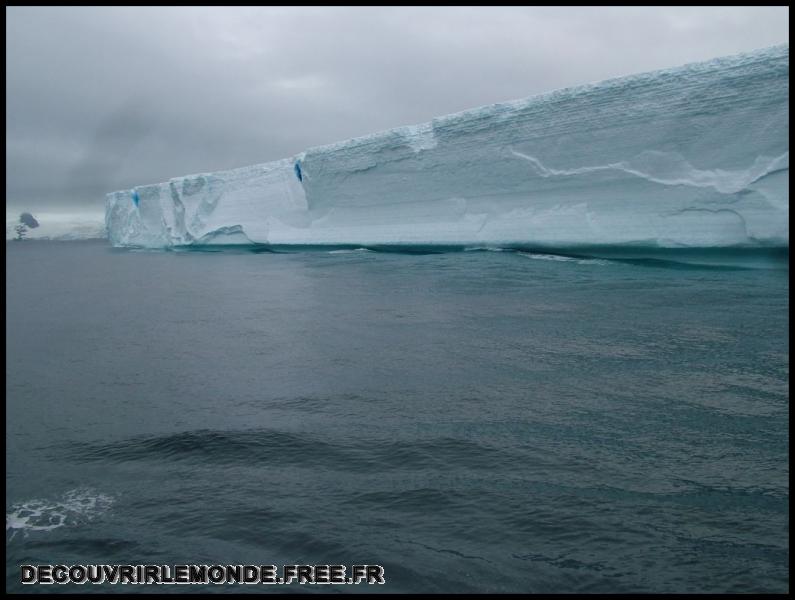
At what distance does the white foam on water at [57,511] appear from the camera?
204cm

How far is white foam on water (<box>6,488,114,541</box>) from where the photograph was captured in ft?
6.71

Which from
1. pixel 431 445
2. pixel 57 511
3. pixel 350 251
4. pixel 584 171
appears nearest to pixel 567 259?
pixel 584 171

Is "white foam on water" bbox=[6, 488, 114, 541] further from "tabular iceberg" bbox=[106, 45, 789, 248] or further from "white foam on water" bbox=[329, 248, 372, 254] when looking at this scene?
"white foam on water" bbox=[329, 248, 372, 254]

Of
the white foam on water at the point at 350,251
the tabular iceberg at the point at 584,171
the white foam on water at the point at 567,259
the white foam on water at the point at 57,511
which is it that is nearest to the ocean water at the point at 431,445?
the white foam on water at the point at 57,511

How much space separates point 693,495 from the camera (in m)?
2.03

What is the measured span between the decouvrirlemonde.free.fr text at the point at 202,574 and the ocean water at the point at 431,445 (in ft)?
0.10

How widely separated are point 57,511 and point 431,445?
55.3 inches

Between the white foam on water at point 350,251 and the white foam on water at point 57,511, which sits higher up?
the white foam on water at point 350,251

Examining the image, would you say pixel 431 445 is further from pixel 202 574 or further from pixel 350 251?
pixel 350 251

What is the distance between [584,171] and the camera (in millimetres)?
8719

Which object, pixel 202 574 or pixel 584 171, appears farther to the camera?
pixel 584 171

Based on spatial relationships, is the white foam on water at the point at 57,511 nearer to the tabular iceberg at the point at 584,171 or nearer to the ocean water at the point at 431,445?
the ocean water at the point at 431,445

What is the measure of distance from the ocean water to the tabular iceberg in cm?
239

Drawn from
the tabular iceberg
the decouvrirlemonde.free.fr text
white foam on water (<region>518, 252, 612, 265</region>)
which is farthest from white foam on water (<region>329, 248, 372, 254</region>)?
the decouvrirlemonde.free.fr text
